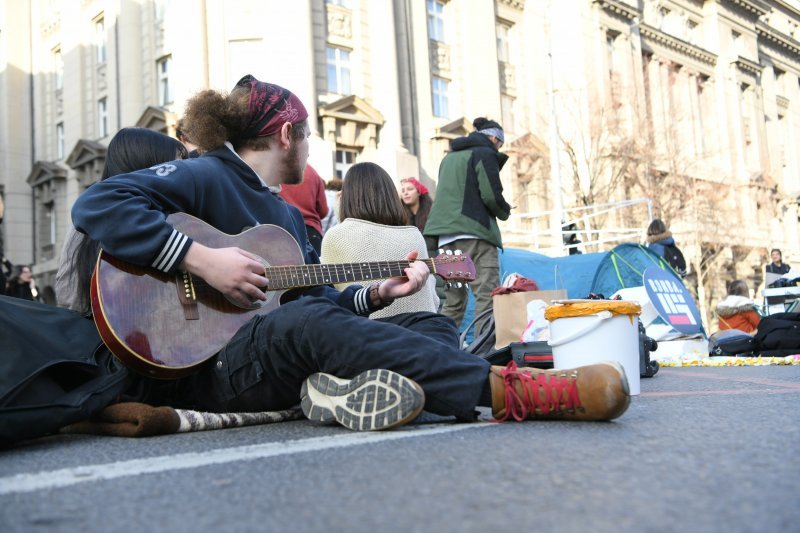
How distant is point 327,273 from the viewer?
10.6 ft

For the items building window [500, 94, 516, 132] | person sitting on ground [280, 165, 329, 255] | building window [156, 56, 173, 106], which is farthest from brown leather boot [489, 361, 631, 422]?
building window [500, 94, 516, 132]

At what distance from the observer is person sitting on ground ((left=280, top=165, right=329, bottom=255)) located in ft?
20.1

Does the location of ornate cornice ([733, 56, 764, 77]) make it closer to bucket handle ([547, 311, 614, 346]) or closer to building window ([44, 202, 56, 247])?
building window ([44, 202, 56, 247])

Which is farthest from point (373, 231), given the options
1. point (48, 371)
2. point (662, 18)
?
point (662, 18)

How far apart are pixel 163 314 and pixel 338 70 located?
18.7m

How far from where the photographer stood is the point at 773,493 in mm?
1481

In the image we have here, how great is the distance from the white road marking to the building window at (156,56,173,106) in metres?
20.8

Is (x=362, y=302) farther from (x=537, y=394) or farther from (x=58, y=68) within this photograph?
(x=58, y=68)

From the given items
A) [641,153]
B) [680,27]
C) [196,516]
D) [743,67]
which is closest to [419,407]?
[196,516]

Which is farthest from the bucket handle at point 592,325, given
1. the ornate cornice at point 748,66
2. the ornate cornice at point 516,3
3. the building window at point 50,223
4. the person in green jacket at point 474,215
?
the ornate cornice at point 748,66

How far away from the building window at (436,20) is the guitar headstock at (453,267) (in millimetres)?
20203

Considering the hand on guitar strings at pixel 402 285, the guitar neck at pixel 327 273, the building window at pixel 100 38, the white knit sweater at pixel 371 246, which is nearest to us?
the guitar neck at pixel 327 273

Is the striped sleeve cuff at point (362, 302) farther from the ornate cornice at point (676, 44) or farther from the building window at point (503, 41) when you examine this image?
the ornate cornice at point (676, 44)

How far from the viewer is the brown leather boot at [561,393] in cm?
249
